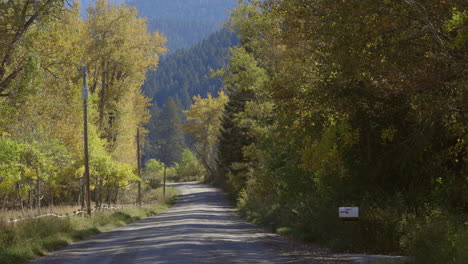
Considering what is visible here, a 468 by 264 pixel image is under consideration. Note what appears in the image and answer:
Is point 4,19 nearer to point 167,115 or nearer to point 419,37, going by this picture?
point 419,37

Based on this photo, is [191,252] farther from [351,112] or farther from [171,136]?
[171,136]

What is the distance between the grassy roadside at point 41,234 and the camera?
637 inches

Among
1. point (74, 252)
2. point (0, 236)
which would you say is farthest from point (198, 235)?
point (0, 236)

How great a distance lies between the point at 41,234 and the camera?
21438mm

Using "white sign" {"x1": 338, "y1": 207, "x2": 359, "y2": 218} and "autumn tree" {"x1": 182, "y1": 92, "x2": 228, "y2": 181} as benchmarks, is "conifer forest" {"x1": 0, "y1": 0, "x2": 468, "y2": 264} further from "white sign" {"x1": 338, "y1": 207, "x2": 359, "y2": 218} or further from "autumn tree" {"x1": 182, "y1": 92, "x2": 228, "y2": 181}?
"autumn tree" {"x1": 182, "y1": 92, "x2": 228, "y2": 181}

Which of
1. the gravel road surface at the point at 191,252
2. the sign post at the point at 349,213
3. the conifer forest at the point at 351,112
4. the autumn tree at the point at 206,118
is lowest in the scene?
the gravel road surface at the point at 191,252

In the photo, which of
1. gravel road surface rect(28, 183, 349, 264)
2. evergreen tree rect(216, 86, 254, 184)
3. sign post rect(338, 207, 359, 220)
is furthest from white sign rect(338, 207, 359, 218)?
evergreen tree rect(216, 86, 254, 184)

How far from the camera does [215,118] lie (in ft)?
320

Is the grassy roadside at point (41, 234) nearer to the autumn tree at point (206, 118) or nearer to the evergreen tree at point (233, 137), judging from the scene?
the evergreen tree at point (233, 137)

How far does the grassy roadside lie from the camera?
16188mm

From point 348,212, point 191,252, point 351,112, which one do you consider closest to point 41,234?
point 191,252

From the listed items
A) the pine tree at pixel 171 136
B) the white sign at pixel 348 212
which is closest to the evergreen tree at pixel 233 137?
the white sign at pixel 348 212

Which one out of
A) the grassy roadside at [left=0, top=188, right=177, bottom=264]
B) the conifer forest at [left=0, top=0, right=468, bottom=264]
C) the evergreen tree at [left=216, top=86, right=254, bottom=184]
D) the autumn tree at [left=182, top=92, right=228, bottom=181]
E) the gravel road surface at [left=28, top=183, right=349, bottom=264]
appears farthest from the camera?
the autumn tree at [left=182, top=92, right=228, bottom=181]

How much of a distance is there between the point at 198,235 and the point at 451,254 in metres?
12.3
